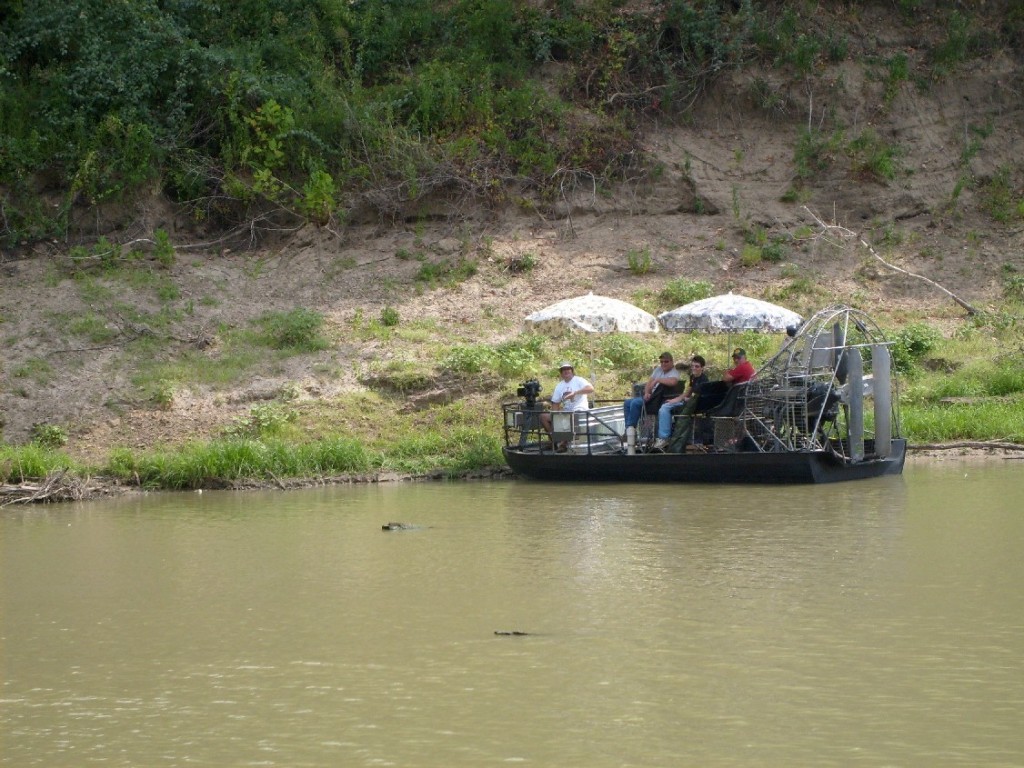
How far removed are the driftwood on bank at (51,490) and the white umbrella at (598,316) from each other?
23.8 feet

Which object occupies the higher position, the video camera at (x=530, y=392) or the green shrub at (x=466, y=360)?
the green shrub at (x=466, y=360)

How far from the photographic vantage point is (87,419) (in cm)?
2150

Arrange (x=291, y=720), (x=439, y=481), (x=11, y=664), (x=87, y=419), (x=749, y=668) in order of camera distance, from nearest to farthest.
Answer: (x=291, y=720) < (x=749, y=668) < (x=11, y=664) < (x=439, y=481) < (x=87, y=419)

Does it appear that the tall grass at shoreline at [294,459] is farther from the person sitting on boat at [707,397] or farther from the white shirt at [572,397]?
the person sitting on boat at [707,397]

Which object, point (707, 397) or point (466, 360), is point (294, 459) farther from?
point (707, 397)

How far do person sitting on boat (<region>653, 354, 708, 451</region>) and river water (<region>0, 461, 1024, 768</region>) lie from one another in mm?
2288

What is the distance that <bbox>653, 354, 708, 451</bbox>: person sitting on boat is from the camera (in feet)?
61.1

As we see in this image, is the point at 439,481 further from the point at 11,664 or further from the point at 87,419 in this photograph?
the point at 11,664

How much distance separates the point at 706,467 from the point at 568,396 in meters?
2.38

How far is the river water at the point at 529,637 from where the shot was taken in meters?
7.84

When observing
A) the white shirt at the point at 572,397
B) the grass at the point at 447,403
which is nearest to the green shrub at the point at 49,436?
the grass at the point at 447,403

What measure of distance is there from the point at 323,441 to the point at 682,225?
35.2 feet

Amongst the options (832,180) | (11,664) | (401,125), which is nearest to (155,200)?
(401,125)

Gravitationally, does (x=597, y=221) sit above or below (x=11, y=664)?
above
